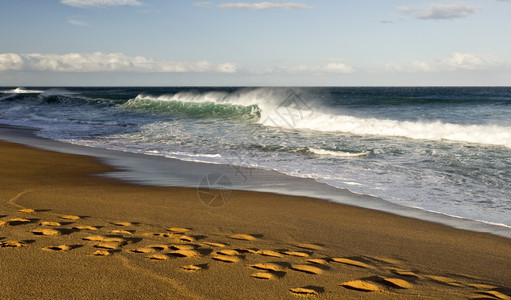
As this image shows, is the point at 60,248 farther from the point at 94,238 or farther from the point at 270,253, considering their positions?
the point at 270,253

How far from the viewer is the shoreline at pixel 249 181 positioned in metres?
6.14

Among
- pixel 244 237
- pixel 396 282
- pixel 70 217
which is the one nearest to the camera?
pixel 396 282

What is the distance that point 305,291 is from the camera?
3.32 m

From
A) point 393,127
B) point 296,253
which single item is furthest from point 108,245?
point 393,127

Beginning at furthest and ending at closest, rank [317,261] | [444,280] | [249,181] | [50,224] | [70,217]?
→ [249,181] → [70,217] → [50,224] → [317,261] → [444,280]

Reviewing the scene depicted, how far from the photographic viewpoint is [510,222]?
19.6 ft

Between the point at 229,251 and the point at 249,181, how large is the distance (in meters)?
4.50

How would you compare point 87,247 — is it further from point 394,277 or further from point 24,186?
point 24,186

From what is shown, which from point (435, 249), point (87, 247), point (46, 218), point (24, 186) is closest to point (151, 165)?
point (24, 186)

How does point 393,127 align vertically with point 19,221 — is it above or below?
above

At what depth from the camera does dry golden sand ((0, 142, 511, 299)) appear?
3.35 meters

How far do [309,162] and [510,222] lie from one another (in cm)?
541

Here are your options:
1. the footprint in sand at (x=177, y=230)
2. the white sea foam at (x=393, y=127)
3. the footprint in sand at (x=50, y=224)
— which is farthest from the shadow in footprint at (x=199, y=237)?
the white sea foam at (x=393, y=127)

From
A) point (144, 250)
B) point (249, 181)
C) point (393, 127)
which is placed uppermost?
point (393, 127)
